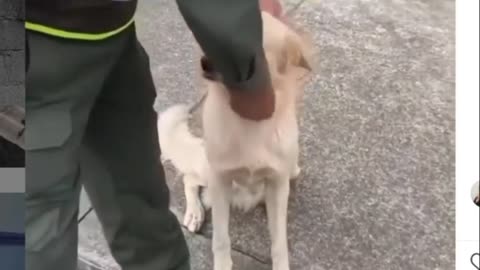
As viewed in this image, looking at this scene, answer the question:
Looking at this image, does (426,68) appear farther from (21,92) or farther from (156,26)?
(21,92)

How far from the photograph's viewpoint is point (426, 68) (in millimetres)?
943

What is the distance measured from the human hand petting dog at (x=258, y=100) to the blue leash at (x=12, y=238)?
0.89 ft

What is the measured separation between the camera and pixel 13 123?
889 millimetres

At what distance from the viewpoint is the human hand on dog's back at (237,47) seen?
2.70 ft

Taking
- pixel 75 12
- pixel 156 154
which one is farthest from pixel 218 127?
pixel 75 12

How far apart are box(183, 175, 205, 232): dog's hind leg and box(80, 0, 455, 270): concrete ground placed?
11 mm

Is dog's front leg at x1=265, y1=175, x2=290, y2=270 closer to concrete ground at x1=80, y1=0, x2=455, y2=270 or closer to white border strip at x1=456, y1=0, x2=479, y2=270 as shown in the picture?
concrete ground at x1=80, y1=0, x2=455, y2=270

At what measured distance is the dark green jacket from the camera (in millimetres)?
823

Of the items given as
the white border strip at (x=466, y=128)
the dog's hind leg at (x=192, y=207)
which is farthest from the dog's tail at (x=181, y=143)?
the white border strip at (x=466, y=128)

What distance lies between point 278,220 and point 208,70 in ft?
Answer: 0.64

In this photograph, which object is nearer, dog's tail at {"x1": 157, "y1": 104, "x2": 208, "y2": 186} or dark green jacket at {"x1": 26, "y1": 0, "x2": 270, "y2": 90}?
dark green jacket at {"x1": 26, "y1": 0, "x2": 270, "y2": 90}

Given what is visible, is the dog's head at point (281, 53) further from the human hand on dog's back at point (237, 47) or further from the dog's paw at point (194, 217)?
A: the dog's paw at point (194, 217)

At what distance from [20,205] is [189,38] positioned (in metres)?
0.26

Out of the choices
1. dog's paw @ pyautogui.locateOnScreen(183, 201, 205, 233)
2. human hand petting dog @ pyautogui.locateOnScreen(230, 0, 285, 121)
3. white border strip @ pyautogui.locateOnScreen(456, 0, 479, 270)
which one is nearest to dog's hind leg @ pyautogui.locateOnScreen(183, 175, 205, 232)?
dog's paw @ pyautogui.locateOnScreen(183, 201, 205, 233)
